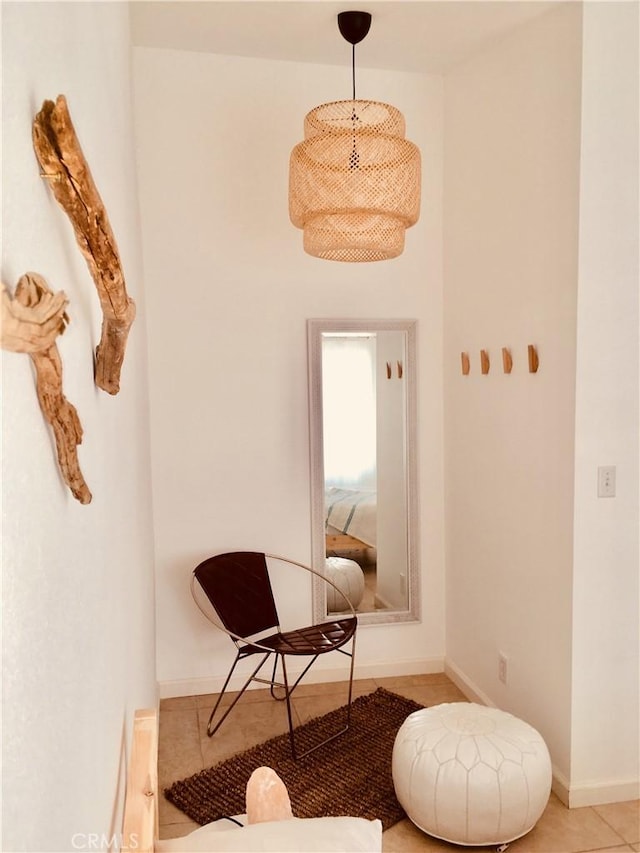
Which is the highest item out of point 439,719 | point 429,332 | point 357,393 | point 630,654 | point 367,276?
point 367,276

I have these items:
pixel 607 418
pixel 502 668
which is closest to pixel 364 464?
pixel 502 668

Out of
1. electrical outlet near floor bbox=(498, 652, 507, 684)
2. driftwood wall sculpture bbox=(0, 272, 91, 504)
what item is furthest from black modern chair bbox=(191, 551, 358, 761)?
driftwood wall sculpture bbox=(0, 272, 91, 504)

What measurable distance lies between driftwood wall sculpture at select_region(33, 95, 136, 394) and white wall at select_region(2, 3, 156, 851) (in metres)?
0.01

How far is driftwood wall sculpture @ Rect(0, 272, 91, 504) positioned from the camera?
48cm

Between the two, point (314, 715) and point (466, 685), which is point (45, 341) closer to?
point (314, 715)

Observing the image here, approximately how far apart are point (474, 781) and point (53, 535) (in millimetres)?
2032

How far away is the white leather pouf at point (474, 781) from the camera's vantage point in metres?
2.32

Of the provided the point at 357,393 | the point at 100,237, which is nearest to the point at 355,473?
the point at 357,393

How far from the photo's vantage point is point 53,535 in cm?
68

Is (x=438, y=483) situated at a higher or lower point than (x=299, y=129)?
lower

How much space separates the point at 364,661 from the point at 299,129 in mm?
2504

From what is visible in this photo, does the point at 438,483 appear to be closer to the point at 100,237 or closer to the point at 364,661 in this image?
the point at 364,661

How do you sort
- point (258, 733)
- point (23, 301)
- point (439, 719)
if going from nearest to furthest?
point (23, 301) → point (439, 719) → point (258, 733)

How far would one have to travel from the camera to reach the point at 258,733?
3152 mm
